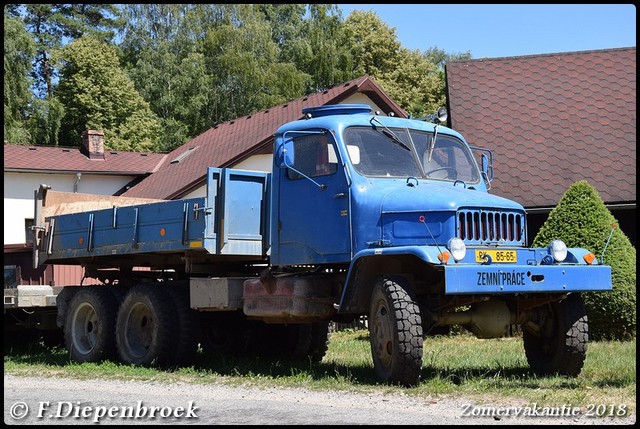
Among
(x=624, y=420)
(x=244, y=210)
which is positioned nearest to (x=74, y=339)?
(x=244, y=210)

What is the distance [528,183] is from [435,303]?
34.0 ft

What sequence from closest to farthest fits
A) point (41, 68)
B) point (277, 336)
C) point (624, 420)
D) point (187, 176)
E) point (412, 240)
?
point (624, 420) < point (412, 240) < point (277, 336) < point (187, 176) < point (41, 68)

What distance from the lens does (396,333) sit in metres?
9.66

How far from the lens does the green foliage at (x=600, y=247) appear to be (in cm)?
1567

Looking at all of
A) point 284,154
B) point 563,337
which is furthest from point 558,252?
point 284,154

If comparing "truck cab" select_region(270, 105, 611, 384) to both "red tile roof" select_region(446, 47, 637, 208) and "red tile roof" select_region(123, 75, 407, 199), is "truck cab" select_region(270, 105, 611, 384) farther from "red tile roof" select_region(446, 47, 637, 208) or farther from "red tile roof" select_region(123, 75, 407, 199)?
"red tile roof" select_region(123, 75, 407, 199)

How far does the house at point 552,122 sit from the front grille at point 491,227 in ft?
29.8

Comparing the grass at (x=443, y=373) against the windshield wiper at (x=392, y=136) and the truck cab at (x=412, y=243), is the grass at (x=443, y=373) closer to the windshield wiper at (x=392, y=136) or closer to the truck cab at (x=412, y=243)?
the truck cab at (x=412, y=243)

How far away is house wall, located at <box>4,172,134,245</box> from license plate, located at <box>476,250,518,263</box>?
25144 mm

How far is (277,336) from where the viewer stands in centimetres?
1392

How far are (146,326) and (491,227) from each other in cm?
524

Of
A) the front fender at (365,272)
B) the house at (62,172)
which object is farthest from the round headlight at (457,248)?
the house at (62,172)

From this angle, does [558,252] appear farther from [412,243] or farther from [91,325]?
[91,325]

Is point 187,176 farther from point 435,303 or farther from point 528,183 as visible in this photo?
point 435,303
